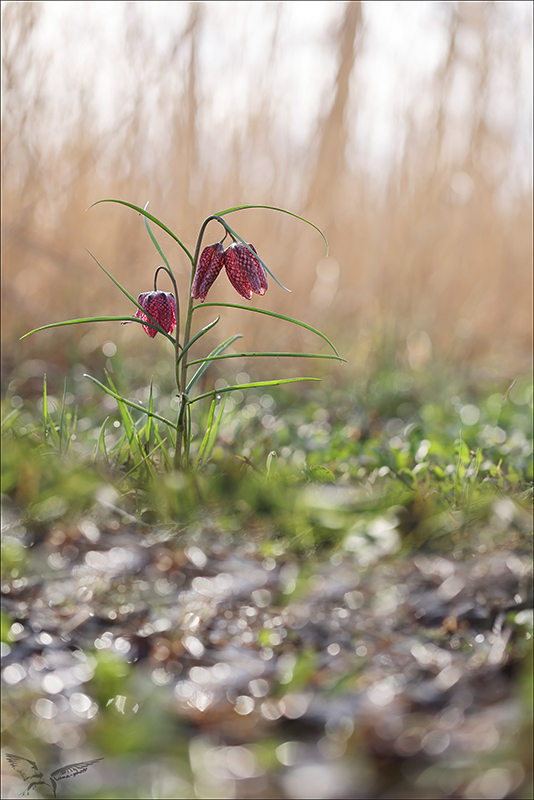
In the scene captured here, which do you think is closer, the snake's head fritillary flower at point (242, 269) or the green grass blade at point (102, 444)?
the snake's head fritillary flower at point (242, 269)

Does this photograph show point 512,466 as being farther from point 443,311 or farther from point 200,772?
point 443,311

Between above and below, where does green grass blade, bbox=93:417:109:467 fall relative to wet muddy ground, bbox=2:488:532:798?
above

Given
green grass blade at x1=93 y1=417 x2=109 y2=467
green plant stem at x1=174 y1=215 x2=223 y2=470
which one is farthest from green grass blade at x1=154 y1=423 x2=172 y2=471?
green grass blade at x1=93 y1=417 x2=109 y2=467

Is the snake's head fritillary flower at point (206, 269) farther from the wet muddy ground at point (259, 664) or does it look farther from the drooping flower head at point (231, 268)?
the wet muddy ground at point (259, 664)

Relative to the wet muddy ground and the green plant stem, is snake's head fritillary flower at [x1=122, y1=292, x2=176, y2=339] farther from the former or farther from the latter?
the wet muddy ground

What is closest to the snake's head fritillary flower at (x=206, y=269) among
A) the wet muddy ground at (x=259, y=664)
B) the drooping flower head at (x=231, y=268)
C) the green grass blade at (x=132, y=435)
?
the drooping flower head at (x=231, y=268)

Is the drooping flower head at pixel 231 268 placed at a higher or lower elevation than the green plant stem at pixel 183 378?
higher

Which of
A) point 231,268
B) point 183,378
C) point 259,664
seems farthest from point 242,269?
point 259,664

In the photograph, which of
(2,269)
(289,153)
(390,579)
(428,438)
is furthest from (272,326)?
(390,579)
